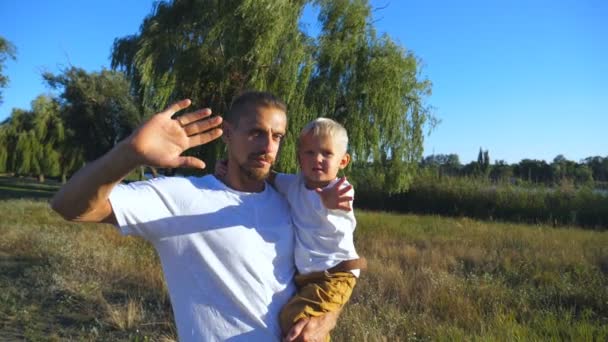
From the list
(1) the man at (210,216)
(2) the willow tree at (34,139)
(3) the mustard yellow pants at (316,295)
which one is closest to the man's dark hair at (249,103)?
(1) the man at (210,216)

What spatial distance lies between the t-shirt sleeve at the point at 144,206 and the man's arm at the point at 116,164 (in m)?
0.04

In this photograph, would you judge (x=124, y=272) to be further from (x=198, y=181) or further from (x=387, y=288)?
(x=198, y=181)

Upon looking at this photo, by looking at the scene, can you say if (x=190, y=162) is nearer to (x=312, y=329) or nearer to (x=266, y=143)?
(x=266, y=143)

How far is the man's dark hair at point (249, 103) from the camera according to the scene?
6.15ft

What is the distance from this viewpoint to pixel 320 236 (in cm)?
197

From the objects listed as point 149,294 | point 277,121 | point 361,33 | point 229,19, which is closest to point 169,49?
point 229,19

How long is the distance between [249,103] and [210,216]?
502 mm

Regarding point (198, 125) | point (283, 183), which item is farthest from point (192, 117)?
point (283, 183)

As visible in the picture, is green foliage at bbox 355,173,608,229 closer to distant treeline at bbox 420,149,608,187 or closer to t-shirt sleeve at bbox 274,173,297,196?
distant treeline at bbox 420,149,608,187

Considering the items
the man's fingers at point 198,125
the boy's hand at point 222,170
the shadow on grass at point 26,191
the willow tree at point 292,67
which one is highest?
the willow tree at point 292,67

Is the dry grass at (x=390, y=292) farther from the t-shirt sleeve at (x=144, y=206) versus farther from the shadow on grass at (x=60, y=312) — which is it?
the t-shirt sleeve at (x=144, y=206)

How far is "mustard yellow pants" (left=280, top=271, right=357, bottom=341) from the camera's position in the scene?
5.70 ft

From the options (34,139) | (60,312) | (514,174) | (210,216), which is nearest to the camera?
(210,216)

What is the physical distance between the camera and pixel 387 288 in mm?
5473
